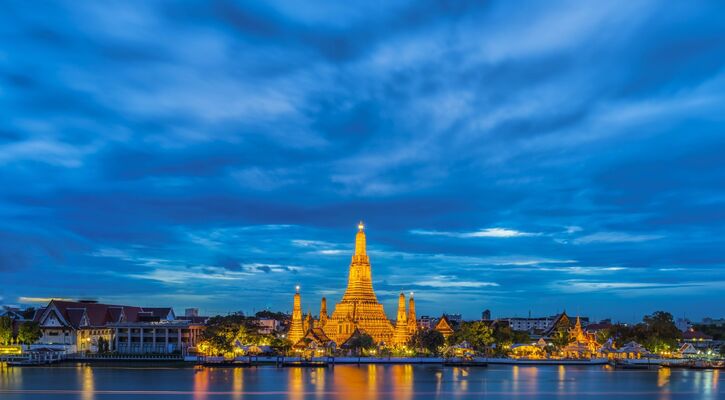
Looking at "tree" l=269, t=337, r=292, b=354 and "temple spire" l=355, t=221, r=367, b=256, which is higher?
"temple spire" l=355, t=221, r=367, b=256

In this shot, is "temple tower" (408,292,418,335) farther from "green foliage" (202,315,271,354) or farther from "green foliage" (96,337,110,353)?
"green foliage" (96,337,110,353)

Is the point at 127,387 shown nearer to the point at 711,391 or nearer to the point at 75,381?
the point at 75,381

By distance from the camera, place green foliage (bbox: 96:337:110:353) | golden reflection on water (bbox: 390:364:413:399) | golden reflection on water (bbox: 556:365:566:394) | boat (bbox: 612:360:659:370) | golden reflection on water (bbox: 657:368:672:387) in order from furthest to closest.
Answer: green foliage (bbox: 96:337:110:353)
boat (bbox: 612:360:659:370)
golden reflection on water (bbox: 657:368:672:387)
golden reflection on water (bbox: 556:365:566:394)
golden reflection on water (bbox: 390:364:413:399)

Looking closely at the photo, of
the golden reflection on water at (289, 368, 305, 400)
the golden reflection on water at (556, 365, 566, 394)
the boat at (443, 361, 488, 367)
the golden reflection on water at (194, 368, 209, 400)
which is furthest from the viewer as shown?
the boat at (443, 361, 488, 367)

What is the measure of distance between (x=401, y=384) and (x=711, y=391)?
24.4 metres

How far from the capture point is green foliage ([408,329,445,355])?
96.4 meters

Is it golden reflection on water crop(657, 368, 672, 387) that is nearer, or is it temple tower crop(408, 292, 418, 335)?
golden reflection on water crop(657, 368, 672, 387)

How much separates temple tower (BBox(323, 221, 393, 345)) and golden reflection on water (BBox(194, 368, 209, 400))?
33.1m

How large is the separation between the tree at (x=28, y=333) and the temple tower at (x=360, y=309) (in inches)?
1525

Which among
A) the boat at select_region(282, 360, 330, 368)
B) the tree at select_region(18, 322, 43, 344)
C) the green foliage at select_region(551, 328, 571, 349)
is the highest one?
the tree at select_region(18, 322, 43, 344)

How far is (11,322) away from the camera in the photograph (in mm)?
95250

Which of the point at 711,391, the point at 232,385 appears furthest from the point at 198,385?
the point at 711,391

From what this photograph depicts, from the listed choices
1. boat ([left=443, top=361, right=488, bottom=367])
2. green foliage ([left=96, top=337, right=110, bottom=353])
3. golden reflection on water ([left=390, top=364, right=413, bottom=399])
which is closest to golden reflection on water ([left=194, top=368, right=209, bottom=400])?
golden reflection on water ([left=390, top=364, right=413, bottom=399])

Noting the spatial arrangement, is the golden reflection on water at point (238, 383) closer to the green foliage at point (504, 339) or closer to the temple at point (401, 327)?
the temple at point (401, 327)
